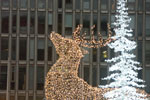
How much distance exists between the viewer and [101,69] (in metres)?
35.4

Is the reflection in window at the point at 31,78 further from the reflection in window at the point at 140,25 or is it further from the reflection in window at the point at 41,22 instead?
the reflection in window at the point at 140,25

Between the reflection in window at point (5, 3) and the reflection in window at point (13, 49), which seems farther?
the reflection in window at point (5, 3)

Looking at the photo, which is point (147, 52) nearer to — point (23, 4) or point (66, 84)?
point (23, 4)

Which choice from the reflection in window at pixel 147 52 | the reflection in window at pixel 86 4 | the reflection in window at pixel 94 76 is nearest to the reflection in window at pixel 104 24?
the reflection in window at pixel 86 4

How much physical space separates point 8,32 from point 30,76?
4329 millimetres

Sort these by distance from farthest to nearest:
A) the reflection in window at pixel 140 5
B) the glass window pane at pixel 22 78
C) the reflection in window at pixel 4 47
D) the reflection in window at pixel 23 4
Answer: the reflection in window at pixel 140 5 → the reflection in window at pixel 23 4 → the reflection in window at pixel 4 47 → the glass window pane at pixel 22 78

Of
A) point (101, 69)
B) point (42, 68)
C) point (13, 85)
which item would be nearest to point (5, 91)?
point (13, 85)

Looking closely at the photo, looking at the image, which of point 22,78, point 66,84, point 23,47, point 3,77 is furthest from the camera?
point 23,47

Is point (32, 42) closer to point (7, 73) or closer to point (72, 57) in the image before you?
point (7, 73)

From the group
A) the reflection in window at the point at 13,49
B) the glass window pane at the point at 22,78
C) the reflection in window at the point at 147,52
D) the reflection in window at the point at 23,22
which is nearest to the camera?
the glass window pane at the point at 22,78

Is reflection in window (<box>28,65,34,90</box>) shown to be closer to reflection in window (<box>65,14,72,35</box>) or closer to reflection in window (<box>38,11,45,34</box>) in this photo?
reflection in window (<box>38,11,45,34</box>)

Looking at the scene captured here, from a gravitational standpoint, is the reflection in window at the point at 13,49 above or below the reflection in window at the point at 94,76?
above

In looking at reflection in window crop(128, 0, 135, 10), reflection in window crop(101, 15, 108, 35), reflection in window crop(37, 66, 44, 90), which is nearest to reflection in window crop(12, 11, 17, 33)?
reflection in window crop(37, 66, 44, 90)

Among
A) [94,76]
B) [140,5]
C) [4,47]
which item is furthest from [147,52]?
[4,47]
